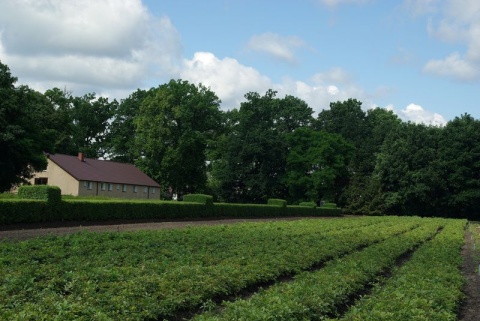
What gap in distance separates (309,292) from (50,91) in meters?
69.8

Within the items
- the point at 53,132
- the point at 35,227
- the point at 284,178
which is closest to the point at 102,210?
the point at 35,227

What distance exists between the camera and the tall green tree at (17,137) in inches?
1412

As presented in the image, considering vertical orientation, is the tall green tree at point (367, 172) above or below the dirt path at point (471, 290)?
above

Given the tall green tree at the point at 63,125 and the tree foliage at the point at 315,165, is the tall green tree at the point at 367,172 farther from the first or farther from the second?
the tall green tree at the point at 63,125

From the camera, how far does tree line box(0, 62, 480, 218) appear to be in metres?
66.8

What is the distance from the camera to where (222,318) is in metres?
8.31

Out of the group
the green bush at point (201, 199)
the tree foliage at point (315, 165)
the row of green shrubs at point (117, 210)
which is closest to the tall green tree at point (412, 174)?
the tree foliage at point (315, 165)

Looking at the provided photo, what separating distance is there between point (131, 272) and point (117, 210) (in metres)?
21.8

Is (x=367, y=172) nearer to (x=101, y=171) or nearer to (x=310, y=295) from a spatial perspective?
(x=101, y=171)

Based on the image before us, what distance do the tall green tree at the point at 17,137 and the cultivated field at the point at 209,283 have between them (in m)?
20.8

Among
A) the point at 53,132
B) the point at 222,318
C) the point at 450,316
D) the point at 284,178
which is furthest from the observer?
the point at 284,178

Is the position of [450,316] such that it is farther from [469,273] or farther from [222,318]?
[469,273]

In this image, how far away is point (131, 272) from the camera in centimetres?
1145

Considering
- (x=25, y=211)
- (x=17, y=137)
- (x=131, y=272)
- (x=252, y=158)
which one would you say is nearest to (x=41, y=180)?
(x=17, y=137)
